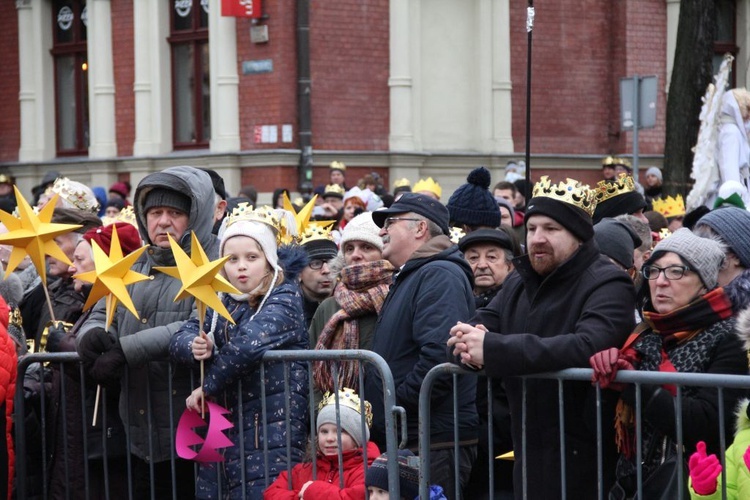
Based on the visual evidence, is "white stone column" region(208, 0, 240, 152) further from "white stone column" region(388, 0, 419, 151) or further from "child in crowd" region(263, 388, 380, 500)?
"child in crowd" region(263, 388, 380, 500)

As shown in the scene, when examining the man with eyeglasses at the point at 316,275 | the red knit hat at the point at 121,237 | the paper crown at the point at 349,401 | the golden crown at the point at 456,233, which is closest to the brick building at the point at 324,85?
the man with eyeglasses at the point at 316,275

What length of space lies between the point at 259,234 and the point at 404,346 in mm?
835

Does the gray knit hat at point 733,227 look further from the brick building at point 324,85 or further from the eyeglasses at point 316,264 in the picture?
the brick building at point 324,85

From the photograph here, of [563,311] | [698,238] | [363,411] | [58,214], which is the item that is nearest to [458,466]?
[363,411]

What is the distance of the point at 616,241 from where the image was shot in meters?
6.61

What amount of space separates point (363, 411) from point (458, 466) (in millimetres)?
479

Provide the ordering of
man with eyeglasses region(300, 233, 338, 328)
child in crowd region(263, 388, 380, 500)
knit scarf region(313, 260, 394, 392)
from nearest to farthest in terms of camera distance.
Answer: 1. child in crowd region(263, 388, 380, 500)
2. knit scarf region(313, 260, 394, 392)
3. man with eyeglasses region(300, 233, 338, 328)

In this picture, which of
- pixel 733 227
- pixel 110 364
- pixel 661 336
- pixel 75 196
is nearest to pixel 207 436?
pixel 110 364

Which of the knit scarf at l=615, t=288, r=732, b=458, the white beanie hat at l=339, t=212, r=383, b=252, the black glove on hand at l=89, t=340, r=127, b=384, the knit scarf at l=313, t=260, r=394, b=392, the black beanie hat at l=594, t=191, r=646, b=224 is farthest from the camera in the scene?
the black beanie hat at l=594, t=191, r=646, b=224

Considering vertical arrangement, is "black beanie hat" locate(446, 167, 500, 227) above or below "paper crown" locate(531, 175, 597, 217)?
below

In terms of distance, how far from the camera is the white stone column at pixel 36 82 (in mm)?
23953

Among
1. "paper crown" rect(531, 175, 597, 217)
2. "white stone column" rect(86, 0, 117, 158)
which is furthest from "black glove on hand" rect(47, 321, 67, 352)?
"white stone column" rect(86, 0, 117, 158)

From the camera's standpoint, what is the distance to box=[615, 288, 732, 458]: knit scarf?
509 centimetres

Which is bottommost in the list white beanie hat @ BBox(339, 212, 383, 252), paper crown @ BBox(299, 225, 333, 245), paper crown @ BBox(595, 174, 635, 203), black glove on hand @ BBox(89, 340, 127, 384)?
black glove on hand @ BBox(89, 340, 127, 384)
